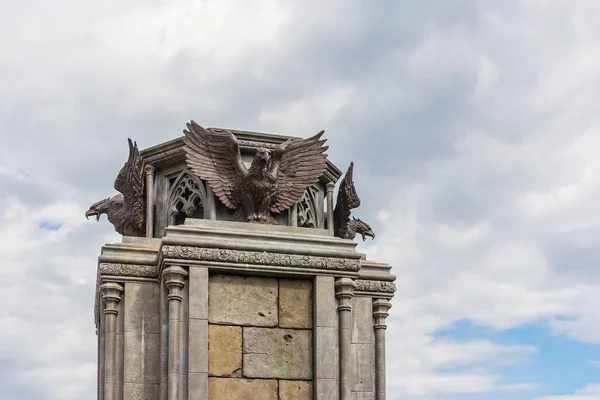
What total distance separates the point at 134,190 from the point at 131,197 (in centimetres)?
15

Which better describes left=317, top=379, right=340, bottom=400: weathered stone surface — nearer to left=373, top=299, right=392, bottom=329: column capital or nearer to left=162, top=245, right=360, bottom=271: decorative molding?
left=162, top=245, right=360, bottom=271: decorative molding

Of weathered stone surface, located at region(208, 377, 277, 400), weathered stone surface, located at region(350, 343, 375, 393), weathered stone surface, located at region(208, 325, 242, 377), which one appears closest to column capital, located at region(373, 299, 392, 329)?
weathered stone surface, located at region(350, 343, 375, 393)

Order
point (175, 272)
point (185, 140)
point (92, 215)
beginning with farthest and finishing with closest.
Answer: point (92, 215) → point (185, 140) → point (175, 272)

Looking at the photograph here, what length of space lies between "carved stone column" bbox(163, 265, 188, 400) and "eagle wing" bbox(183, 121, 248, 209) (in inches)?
72.2

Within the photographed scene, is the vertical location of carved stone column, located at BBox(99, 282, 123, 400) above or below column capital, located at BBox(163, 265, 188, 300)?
below

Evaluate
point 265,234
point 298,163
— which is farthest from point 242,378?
point 298,163

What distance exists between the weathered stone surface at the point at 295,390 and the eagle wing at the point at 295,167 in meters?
2.99

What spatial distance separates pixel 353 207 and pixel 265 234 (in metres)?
3.03

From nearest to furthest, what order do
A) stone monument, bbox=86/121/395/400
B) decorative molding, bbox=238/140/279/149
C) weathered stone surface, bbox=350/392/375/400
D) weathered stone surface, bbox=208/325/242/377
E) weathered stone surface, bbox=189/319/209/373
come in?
1. weathered stone surface, bbox=189/319/209/373
2. weathered stone surface, bbox=208/325/242/377
3. stone monument, bbox=86/121/395/400
4. weathered stone surface, bbox=350/392/375/400
5. decorative molding, bbox=238/140/279/149

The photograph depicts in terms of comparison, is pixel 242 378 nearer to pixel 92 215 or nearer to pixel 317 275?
pixel 317 275

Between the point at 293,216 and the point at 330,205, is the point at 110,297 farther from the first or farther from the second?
the point at 330,205

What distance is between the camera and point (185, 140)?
19625mm

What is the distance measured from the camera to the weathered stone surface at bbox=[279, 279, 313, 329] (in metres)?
18.9

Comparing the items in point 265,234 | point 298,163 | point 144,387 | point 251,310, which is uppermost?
point 298,163
